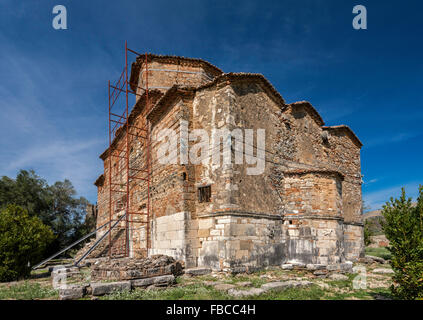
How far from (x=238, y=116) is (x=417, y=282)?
23.4ft

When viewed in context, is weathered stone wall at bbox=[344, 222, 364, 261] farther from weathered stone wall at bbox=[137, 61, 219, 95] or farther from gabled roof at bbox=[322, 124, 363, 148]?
weathered stone wall at bbox=[137, 61, 219, 95]

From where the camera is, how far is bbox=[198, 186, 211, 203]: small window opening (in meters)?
10.2

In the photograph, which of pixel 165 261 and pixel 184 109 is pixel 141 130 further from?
pixel 165 261

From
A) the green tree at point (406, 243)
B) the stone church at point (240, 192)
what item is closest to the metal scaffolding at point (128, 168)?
the stone church at point (240, 192)

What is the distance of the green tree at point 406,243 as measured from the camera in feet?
17.3

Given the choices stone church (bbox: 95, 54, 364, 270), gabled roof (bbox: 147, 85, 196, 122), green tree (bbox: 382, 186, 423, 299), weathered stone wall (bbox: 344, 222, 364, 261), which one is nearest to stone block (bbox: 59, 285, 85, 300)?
stone church (bbox: 95, 54, 364, 270)

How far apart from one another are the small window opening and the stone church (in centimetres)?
4

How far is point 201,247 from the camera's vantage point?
32.6ft

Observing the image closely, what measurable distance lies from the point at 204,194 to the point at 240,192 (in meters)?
1.36

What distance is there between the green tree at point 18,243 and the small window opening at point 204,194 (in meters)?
6.65

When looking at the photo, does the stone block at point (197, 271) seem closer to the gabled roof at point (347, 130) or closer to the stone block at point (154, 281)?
the stone block at point (154, 281)

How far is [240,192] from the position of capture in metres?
9.83
